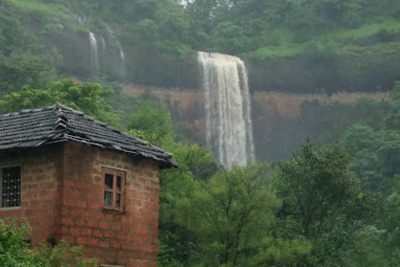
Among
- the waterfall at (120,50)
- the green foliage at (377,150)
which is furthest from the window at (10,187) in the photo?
the waterfall at (120,50)

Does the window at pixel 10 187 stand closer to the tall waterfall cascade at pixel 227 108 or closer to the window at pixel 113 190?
the window at pixel 113 190

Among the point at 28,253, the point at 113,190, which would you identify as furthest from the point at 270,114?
the point at 28,253

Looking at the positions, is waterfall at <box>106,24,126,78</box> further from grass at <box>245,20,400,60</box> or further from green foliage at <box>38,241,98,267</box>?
green foliage at <box>38,241,98,267</box>

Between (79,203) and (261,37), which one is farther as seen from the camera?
(261,37)

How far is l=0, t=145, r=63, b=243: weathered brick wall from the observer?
1975 centimetres

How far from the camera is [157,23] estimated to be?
3337 inches

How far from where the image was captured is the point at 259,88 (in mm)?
84500

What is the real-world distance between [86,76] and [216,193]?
2021 inches

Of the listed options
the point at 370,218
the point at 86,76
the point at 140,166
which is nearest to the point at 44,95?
the point at 370,218

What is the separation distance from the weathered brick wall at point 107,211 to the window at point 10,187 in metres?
1.47

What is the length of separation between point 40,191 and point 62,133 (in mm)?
1415

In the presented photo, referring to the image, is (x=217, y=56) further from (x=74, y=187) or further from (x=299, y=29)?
(x=74, y=187)

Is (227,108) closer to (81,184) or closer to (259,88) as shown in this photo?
(259,88)

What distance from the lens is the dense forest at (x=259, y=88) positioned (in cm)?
2916
